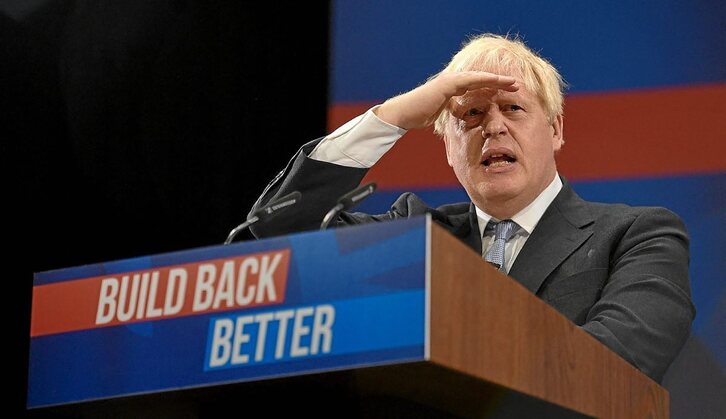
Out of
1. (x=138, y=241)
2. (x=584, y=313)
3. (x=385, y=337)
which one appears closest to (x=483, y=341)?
(x=385, y=337)

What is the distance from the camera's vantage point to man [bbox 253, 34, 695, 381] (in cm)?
197

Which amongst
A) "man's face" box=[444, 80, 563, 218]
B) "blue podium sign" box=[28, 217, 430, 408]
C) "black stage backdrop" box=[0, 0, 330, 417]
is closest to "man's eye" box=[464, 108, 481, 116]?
"man's face" box=[444, 80, 563, 218]

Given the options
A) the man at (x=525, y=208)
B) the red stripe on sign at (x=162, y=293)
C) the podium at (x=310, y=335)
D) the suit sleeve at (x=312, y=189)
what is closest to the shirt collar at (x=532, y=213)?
the man at (x=525, y=208)

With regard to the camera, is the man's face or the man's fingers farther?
the man's face

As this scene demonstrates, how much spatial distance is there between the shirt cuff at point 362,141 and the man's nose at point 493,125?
0.84ft

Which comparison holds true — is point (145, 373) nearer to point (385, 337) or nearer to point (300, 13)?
point (385, 337)

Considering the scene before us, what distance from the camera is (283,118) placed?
3.29 m

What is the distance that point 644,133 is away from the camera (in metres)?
2.94

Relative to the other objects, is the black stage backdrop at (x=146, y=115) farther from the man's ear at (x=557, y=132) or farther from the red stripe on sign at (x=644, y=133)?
the man's ear at (x=557, y=132)

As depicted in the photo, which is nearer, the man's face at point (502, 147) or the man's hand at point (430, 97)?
the man's hand at point (430, 97)

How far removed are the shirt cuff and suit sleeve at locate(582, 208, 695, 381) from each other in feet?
1.57

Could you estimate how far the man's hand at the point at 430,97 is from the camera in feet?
7.11

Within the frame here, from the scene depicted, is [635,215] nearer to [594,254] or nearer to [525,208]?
[594,254]

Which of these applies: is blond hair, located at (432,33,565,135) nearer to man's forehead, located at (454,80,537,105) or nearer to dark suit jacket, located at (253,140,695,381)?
man's forehead, located at (454,80,537,105)
